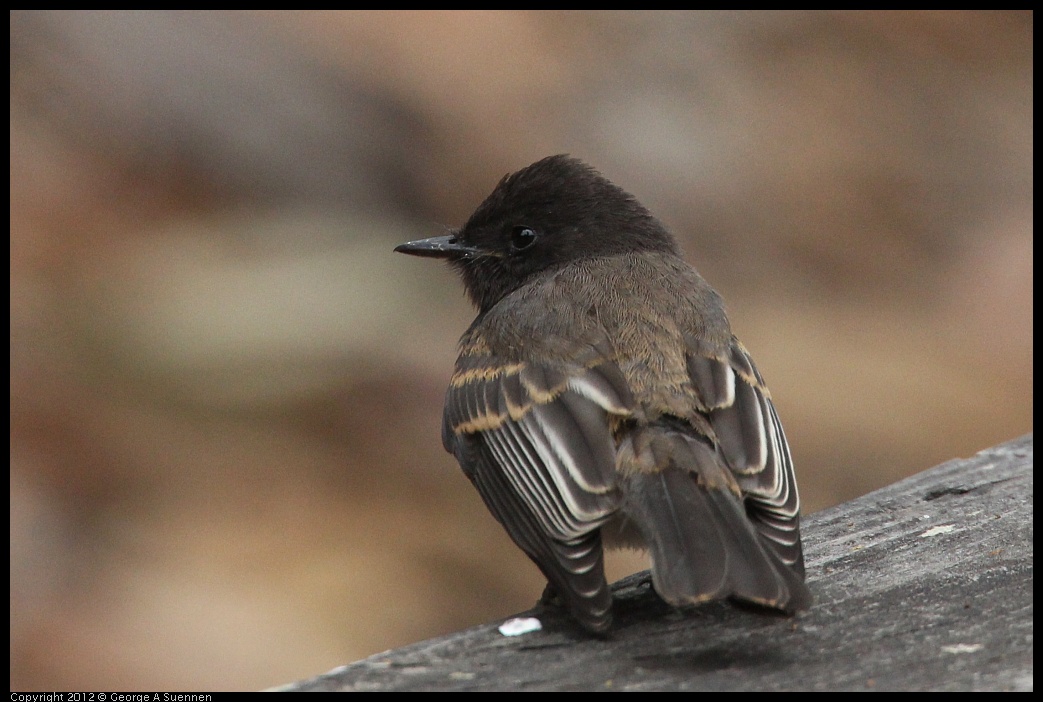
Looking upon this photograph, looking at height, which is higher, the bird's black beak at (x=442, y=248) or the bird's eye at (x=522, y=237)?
the bird's black beak at (x=442, y=248)

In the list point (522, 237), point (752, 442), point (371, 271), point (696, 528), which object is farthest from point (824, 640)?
point (371, 271)

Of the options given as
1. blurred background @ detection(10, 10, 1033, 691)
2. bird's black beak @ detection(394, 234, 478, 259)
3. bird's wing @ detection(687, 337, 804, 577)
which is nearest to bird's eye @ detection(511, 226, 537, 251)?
bird's black beak @ detection(394, 234, 478, 259)

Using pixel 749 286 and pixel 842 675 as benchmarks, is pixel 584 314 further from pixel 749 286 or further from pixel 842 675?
pixel 749 286

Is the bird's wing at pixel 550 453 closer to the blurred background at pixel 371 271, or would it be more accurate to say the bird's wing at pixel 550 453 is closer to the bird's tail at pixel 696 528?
→ the bird's tail at pixel 696 528

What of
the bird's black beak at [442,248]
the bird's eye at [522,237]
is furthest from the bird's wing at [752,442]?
the bird's black beak at [442,248]

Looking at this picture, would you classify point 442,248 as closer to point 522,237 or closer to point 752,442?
point 522,237

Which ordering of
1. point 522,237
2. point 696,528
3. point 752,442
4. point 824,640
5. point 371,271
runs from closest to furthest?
1. point 824,640
2. point 696,528
3. point 752,442
4. point 522,237
5. point 371,271

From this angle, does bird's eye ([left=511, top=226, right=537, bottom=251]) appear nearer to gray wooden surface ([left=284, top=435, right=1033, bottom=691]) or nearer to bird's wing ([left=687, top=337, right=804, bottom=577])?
bird's wing ([left=687, top=337, right=804, bottom=577])
